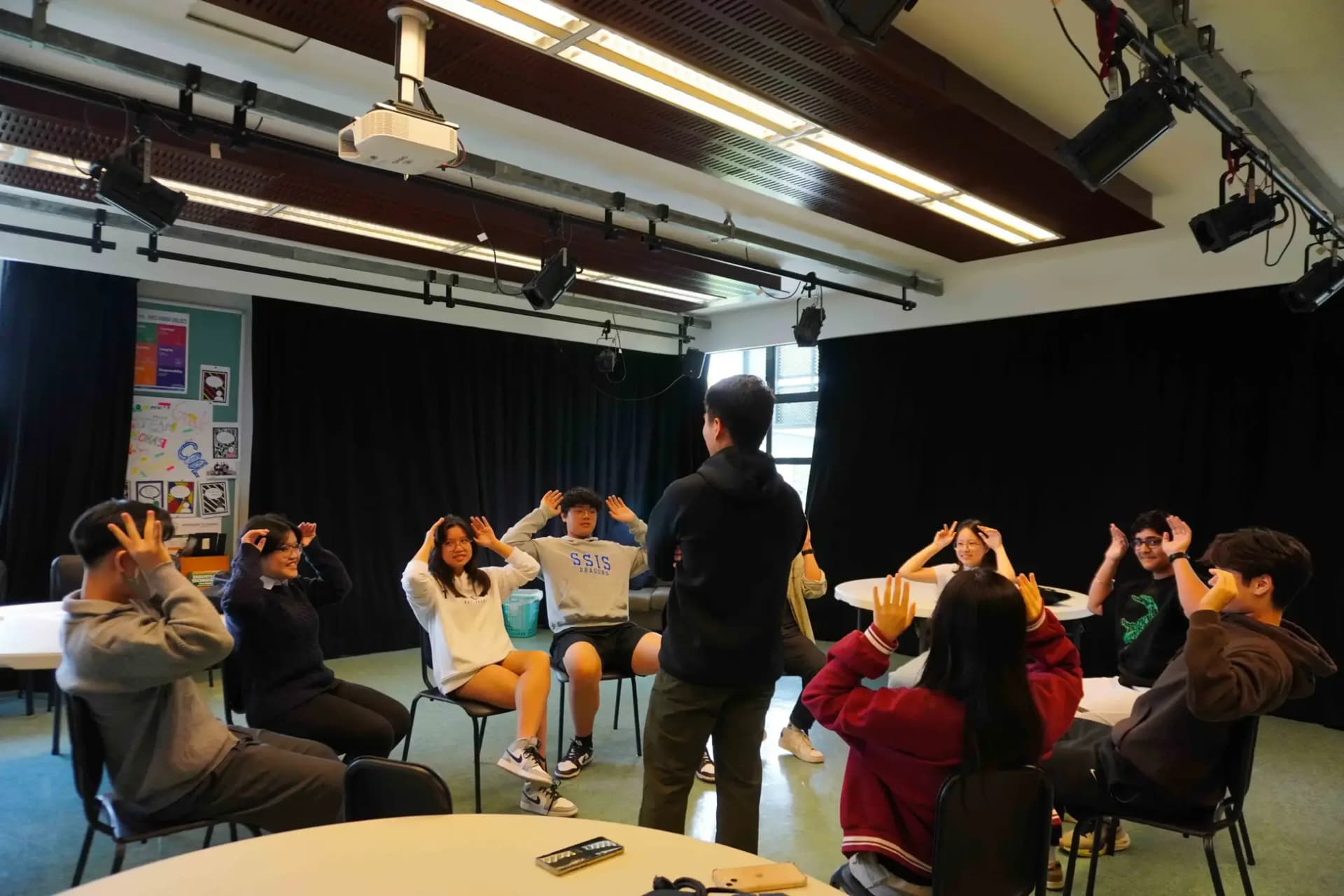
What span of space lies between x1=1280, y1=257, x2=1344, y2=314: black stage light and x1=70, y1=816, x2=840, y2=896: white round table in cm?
393

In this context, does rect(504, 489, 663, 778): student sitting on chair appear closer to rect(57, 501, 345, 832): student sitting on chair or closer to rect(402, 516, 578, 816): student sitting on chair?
rect(402, 516, 578, 816): student sitting on chair

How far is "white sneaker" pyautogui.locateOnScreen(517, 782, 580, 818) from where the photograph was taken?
3.03 metres

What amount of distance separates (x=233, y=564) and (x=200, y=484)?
9.26 feet

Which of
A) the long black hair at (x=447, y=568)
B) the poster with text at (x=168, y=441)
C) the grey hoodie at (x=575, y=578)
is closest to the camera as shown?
the long black hair at (x=447, y=568)

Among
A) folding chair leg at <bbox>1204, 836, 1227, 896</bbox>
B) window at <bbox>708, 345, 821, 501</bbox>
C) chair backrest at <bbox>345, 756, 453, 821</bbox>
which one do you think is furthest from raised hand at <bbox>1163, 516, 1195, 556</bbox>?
window at <bbox>708, 345, 821, 501</bbox>

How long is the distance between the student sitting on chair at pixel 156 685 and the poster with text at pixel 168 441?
335 centimetres

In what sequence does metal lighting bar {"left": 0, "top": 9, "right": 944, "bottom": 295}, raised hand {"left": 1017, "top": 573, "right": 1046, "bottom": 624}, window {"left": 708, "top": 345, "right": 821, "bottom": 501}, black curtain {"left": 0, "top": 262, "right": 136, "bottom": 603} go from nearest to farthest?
raised hand {"left": 1017, "top": 573, "right": 1046, "bottom": 624}, metal lighting bar {"left": 0, "top": 9, "right": 944, "bottom": 295}, black curtain {"left": 0, "top": 262, "right": 136, "bottom": 603}, window {"left": 708, "top": 345, "right": 821, "bottom": 501}

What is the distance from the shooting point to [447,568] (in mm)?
3393

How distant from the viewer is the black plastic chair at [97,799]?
1.93 meters

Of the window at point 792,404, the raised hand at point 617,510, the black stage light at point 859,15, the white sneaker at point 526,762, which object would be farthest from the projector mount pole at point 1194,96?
the window at point 792,404

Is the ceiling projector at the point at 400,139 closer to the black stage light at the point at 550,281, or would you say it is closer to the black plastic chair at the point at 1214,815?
the black stage light at the point at 550,281

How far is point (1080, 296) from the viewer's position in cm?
529

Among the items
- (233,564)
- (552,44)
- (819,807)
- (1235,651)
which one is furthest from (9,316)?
(1235,651)

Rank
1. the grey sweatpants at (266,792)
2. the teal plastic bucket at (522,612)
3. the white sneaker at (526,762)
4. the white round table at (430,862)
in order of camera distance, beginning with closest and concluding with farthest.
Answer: the white round table at (430,862)
the grey sweatpants at (266,792)
the white sneaker at (526,762)
the teal plastic bucket at (522,612)
